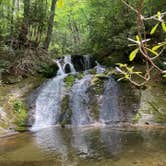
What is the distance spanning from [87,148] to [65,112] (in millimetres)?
4094

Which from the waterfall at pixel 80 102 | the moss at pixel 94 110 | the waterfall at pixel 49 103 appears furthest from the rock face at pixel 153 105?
the waterfall at pixel 49 103

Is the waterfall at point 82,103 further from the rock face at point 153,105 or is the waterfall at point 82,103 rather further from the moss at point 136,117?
the rock face at point 153,105

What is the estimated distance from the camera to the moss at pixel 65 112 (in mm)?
10895

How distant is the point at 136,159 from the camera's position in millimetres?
6297

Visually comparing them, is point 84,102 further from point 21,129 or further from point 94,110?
point 21,129

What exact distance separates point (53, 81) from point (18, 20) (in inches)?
127

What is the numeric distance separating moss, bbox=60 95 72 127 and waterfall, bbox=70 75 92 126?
14cm

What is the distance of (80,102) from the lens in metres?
11.7

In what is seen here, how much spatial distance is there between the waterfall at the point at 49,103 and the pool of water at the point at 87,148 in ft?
4.38

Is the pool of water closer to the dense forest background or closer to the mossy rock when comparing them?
the mossy rock

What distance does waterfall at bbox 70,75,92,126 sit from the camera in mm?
10984

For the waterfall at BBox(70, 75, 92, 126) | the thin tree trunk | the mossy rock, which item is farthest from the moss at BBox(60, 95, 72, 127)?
the thin tree trunk

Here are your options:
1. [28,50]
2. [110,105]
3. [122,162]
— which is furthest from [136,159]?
[28,50]

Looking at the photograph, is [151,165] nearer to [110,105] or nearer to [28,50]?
[110,105]
